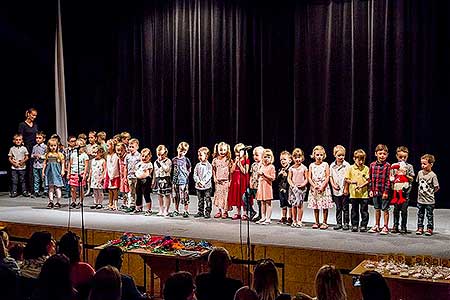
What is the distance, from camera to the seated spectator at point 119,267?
203 inches

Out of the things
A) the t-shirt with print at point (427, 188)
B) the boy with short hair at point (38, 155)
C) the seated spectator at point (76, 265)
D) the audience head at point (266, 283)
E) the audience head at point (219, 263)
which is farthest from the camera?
the boy with short hair at point (38, 155)

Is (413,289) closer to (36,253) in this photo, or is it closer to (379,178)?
(379,178)

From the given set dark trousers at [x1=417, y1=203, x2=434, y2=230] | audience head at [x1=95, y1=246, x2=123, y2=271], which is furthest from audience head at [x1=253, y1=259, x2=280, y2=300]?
dark trousers at [x1=417, y1=203, x2=434, y2=230]

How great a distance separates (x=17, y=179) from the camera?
13344 millimetres

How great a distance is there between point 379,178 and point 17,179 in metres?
7.60

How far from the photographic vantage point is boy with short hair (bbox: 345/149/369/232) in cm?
905

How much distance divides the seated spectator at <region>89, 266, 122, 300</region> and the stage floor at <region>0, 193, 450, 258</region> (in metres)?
3.93

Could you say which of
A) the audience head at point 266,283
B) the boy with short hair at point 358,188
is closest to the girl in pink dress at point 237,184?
the boy with short hair at point 358,188

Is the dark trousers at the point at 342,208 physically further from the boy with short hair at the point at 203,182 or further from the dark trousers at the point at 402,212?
the boy with short hair at the point at 203,182

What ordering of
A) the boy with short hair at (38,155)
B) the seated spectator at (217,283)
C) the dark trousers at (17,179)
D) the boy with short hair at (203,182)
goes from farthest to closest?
the dark trousers at (17,179) → the boy with short hair at (38,155) → the boy with short hair at (203,182) → the seated spectator at (217,283)

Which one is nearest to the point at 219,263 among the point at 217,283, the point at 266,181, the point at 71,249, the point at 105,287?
the point at 217,283

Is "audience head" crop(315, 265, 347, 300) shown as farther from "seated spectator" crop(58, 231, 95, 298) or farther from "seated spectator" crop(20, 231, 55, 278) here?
"seated spectator" crop(20, 231, 55, 278)

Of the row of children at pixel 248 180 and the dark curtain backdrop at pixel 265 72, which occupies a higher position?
the dark curtain backdrop at pixel 265 72

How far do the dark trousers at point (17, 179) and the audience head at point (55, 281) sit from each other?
29.8ft
